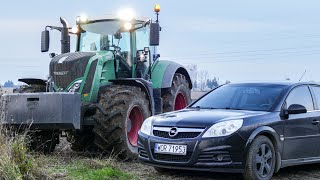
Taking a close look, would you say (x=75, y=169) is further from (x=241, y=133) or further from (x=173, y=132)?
(x=241, y=133)

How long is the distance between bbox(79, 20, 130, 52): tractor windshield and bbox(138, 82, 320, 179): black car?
117 inches

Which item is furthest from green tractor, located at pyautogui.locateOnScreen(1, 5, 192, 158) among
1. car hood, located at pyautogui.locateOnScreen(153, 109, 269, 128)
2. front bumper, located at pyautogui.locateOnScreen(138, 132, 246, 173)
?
front bumper, located at pyautogui.locateOnScreen(138, 132, 246, 173)

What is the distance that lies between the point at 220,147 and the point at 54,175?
2.30 m

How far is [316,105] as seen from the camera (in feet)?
31.8

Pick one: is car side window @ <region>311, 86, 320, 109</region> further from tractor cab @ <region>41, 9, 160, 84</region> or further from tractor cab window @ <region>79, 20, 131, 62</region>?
tractor cab window @ <region>79, 20, 131, 62</region>

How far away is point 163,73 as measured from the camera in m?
13.0

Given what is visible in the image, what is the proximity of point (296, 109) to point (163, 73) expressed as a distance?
187 inches

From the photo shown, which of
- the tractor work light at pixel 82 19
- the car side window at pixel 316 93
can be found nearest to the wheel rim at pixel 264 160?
the car side window at pixel 316 93

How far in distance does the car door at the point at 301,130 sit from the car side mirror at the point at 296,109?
0.09 m

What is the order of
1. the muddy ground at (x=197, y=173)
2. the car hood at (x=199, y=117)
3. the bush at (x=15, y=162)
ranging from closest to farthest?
the bush at (x=15, y=162) < the car hood at (x=199, y=117) < the muddy ground at (x=197, y=173)

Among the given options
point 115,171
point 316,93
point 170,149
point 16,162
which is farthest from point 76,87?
point 316,93

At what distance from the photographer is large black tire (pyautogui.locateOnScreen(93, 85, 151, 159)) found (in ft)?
32.7

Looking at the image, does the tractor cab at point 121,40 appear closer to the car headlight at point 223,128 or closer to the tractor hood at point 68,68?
the tractor hood at point 68,68

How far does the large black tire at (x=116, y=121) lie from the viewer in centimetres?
998
